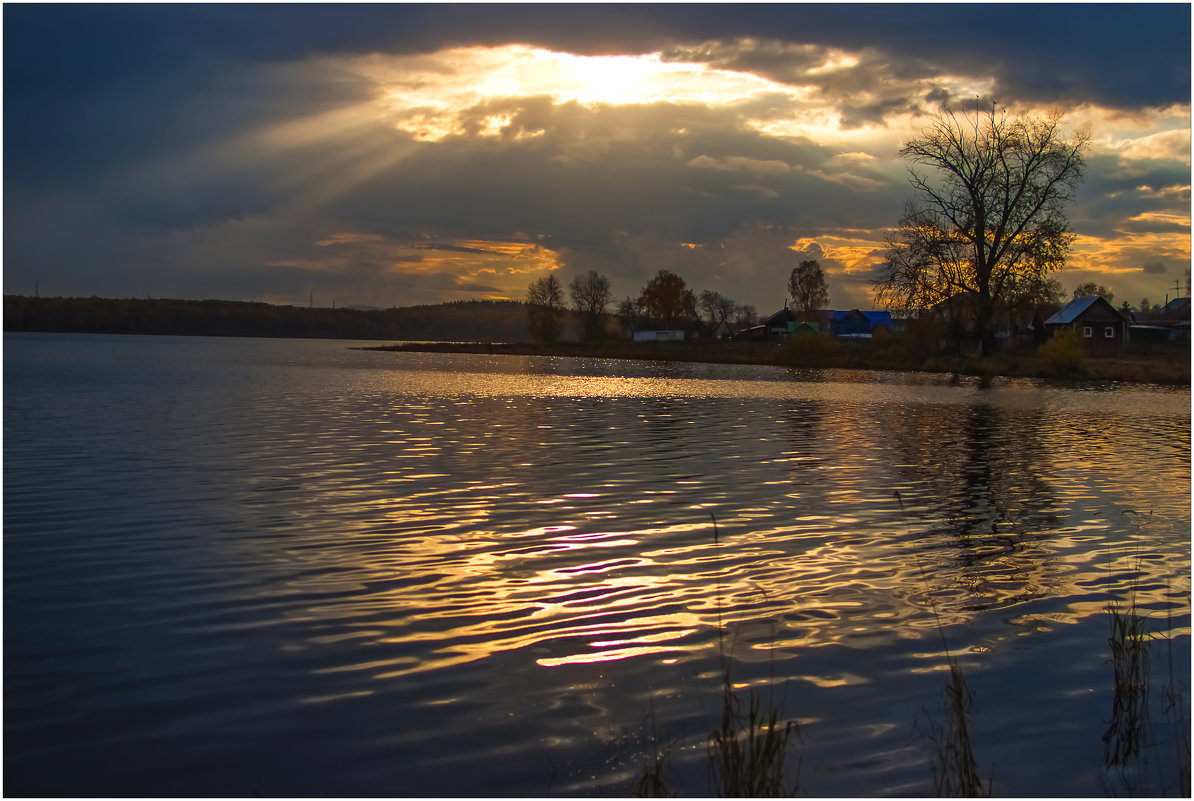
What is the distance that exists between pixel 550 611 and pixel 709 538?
158 inches

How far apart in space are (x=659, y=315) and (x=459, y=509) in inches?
6217

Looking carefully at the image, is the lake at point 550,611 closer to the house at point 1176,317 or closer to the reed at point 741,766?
the reed at point 741,766

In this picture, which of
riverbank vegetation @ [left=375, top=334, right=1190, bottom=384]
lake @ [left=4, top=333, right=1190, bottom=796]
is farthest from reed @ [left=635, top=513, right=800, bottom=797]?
riverbank vegetation @ [left=375, top=334, right=1190, bottom=384]

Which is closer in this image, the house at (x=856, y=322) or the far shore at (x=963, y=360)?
the far shore at (x=963, y=360)

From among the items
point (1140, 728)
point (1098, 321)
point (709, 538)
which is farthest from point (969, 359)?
point (1140, 728)

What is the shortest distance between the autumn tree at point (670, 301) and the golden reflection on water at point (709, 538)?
5534 inches

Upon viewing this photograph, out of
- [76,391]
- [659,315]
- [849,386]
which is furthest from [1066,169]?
[659,315]

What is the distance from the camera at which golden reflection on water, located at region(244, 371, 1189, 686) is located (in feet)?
29.8

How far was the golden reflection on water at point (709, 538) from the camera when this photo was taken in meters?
9.08

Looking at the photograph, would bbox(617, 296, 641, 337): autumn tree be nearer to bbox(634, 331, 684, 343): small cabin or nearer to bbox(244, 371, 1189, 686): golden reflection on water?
bbox(634, 331, 684, 343): small cabin

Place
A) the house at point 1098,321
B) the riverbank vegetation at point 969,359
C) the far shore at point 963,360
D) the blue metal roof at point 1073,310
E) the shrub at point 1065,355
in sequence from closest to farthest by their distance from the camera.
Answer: the far shore at point 963,360 → the riverbank vegetation at point 969,359 → the shrub at point 1065,355 → the house at point 1098,321 → the blue metal roof at point 1073,310

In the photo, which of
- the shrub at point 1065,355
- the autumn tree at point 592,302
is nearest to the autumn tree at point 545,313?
the autumn tree at point 592,302

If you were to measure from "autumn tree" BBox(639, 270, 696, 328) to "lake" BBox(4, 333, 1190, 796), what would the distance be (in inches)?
5757

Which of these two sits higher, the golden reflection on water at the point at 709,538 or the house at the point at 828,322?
the house at the point at 828,322
